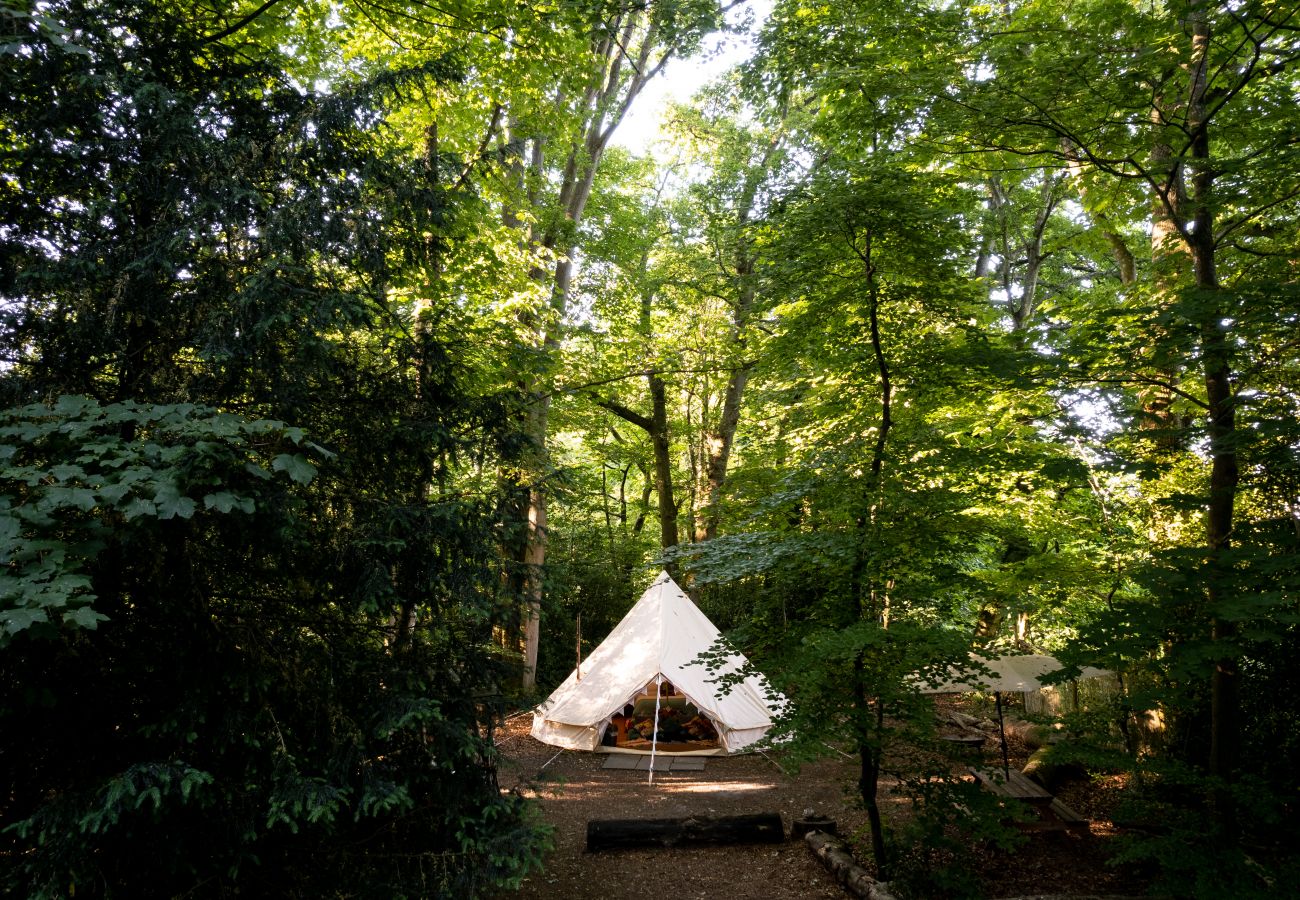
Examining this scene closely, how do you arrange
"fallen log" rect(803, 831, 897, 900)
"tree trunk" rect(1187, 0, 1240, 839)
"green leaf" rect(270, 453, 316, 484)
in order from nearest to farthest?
"green leaf" rect(270, 453, 316, 484), "tree trunk" rect(1187, 0, 1240, 839), "fallen log" rect(803, 831, 897, 900)

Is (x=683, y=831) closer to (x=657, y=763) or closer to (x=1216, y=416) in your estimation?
(x=657, y=763)

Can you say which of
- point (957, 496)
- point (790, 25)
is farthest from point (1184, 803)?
point (790, 25)

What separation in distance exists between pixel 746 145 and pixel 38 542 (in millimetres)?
13228

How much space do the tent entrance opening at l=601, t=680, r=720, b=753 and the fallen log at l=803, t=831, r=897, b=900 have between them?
3554mm

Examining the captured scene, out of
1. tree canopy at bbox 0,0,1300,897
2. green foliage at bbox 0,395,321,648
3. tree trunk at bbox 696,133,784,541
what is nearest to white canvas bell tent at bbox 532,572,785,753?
tree trunk at bbox 696,133,784,541

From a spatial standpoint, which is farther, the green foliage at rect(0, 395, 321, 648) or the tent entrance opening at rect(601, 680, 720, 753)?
the tent entrance opening at rect(601, 680, 720, 753)

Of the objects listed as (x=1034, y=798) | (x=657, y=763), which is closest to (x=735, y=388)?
(x=657, y=763)

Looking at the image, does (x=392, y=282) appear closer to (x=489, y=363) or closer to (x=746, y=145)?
(x=489, y=363)

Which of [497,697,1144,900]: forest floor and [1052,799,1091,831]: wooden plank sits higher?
[1052,799,1091,831]: wooden plank

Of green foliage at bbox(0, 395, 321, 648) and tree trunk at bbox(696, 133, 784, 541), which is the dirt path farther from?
tree trunk at bbox(696, 133, 784, 541)

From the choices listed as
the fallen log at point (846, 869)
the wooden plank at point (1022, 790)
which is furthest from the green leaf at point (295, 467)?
the wooden plank at point (1022, 790)

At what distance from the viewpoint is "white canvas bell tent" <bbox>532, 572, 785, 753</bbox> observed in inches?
354

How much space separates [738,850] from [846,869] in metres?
1.10

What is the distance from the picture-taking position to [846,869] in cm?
534
